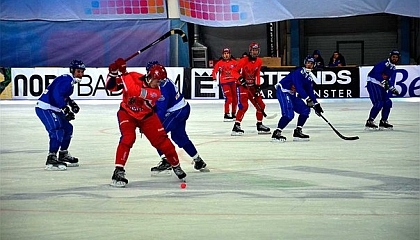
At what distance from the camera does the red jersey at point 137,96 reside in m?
7.99

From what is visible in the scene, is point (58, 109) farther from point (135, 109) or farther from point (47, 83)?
point (47, 83)

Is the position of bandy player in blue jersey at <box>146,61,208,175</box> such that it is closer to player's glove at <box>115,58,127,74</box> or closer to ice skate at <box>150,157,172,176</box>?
ice skate at <box>150,157,172,176</box>

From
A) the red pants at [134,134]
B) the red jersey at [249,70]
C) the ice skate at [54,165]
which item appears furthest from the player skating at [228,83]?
the red pants at [134,134]

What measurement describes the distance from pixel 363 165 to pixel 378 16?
2256 centimetres

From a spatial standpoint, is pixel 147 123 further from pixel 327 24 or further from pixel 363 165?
pixel 327 24

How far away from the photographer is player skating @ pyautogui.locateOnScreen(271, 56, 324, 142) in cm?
1234

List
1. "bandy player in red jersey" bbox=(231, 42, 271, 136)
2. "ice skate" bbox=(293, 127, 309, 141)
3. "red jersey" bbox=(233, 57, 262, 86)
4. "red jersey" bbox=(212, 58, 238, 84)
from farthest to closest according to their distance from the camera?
1. "red jersey" bbox=(212, 58, 238, 84)
2. "red jersey" bbox=(233, 57, 262, 86)
3. "bandy player in red jersey" bbox=(231, 42, 271, 136)
4. "ice skate" bbox=(293, 127, 309, 141)

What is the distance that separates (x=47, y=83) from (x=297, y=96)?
15172 mm

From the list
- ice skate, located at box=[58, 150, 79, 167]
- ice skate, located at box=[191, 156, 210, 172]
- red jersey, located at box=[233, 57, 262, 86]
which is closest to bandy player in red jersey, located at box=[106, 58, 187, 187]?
ice skate, located at box=[191, 156, 210, 172]

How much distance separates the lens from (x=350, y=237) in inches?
215

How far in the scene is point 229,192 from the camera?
761 centimetres

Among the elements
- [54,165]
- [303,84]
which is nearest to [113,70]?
[54,165]

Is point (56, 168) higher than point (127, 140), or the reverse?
point (127, 140)

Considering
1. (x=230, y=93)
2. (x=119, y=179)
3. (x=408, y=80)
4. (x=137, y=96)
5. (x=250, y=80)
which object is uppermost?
(x=137, y=96)
